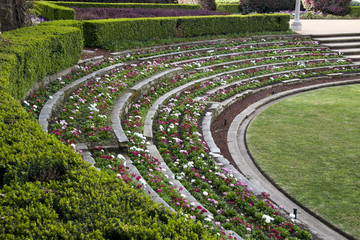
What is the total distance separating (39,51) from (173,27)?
773 centimetres

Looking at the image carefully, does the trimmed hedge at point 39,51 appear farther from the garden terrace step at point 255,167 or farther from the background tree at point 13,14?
the garden terrace step at point 255,167

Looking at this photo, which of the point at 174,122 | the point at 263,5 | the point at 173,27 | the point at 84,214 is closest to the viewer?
the point at 84,214

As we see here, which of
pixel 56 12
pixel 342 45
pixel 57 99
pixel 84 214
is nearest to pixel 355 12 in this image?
pixel 342 45

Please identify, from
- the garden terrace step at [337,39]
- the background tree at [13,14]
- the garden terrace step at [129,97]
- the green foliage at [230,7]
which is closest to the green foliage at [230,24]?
the garden terrace step at [337,39]

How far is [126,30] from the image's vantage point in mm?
12961

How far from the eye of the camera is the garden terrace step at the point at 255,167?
199 inches

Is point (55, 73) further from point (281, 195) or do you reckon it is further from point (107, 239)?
point (107, 239)

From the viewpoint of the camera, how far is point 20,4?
31.3 ft

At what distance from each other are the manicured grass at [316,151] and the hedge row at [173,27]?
557 cm

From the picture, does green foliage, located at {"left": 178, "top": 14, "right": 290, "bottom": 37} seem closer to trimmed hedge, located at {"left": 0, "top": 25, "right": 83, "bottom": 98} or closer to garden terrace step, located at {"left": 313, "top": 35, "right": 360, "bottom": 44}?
garden terrace step, located at {"left": 313, "top": 35, "right": 360, "bottom": 44}

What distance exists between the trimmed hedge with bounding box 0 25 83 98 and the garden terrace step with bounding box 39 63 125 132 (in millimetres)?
475

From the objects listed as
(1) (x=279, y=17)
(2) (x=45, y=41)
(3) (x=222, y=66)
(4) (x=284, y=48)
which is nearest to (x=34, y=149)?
(2) (x=45, y=41)

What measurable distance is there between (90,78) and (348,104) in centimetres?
702

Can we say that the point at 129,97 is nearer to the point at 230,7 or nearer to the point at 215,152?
the point at 215,152
